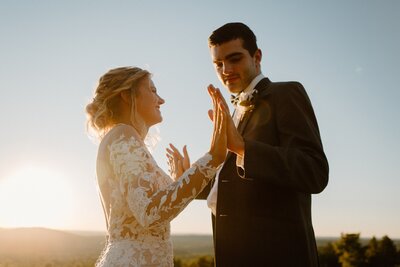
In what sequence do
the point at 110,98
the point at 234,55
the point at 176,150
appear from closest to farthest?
1. the point at 110,98
2. the point at 234,55
3. the point at 176,150

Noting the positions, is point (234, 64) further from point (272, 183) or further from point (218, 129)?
point (272, 183)

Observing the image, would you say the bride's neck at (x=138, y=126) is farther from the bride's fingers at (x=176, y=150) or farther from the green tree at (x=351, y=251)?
the green tree at (x=351, y=251)

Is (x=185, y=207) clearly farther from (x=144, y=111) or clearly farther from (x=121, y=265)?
(x=144, y=111)

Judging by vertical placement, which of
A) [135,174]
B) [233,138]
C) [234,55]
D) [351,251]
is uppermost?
[234,55]

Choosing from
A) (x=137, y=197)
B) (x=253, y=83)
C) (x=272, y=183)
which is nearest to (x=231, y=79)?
(x=253, y=83)

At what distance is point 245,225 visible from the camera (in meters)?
3.52

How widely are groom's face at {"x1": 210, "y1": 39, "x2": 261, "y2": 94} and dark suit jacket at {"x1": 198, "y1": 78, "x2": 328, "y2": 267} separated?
642 mm

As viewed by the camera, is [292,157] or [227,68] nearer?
[292,157]

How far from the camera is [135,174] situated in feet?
11.1

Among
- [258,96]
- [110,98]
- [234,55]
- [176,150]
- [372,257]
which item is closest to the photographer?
[258,96]

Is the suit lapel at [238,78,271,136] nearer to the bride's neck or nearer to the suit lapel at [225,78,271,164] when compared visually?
the suit lapel at [225,78,271,164]

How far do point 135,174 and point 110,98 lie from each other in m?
1.17

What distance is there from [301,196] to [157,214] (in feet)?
4.60

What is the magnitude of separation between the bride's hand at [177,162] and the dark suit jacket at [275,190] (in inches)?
34.7
